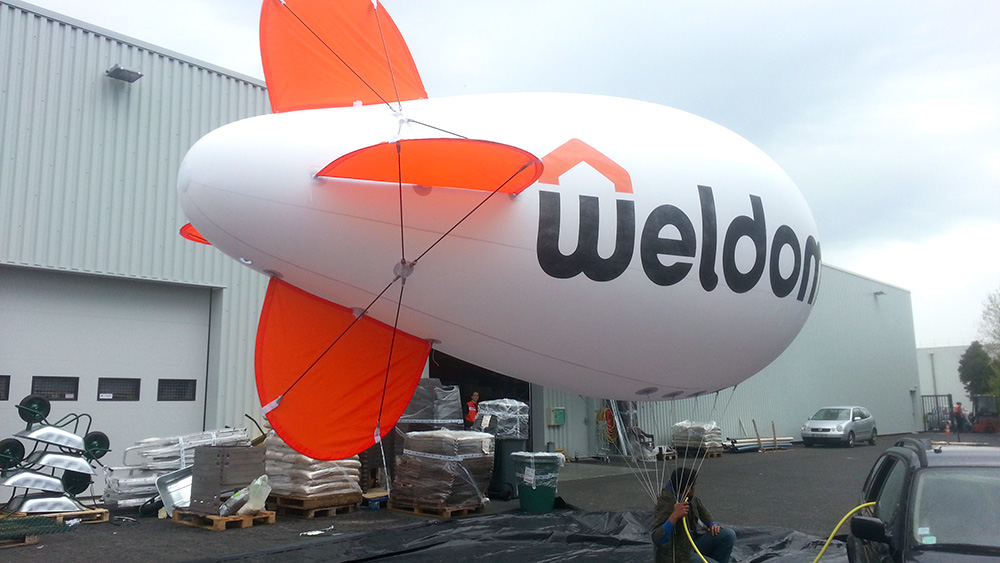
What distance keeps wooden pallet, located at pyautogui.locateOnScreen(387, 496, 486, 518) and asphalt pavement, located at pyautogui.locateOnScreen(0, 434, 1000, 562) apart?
147 mm

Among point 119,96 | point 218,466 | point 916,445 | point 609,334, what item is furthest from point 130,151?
point 916,445

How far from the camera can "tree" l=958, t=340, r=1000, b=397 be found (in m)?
42.5

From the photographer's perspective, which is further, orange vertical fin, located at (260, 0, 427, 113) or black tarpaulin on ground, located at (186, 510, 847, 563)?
black tarpaulin on ground, located at (186, 510, 847, 563)

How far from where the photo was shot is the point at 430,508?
32.3 ft

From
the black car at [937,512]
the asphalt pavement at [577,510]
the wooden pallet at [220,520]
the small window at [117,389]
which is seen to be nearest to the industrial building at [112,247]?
the small window at [117,389]

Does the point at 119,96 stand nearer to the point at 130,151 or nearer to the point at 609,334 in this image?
the point at 130,151

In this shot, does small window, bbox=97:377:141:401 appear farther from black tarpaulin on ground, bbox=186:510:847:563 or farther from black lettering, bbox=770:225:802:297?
black lettering, bbox=770:225:802:297

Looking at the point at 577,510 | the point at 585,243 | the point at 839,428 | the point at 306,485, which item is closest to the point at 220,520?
the point at 306,485

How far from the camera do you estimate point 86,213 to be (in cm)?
1076

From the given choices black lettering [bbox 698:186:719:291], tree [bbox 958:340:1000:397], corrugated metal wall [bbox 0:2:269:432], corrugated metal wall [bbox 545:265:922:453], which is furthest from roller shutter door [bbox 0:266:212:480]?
tree [bbox 958:340:1000:397]

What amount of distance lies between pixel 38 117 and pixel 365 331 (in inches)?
345

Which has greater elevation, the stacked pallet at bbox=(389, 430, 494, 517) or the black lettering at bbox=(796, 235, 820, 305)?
the black lettering at bbox=(796, 235, 820, 305)

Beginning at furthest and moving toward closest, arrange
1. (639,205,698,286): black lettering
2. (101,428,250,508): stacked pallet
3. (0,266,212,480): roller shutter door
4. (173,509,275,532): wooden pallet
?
(0,266,212,480): roller shutter door < (101,428,250,508): stacked pallet < (173,509,275,532): wooden pallet < (639,205,698,286): black lettering

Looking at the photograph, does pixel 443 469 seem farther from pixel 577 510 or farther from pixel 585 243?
pixel 585 243
